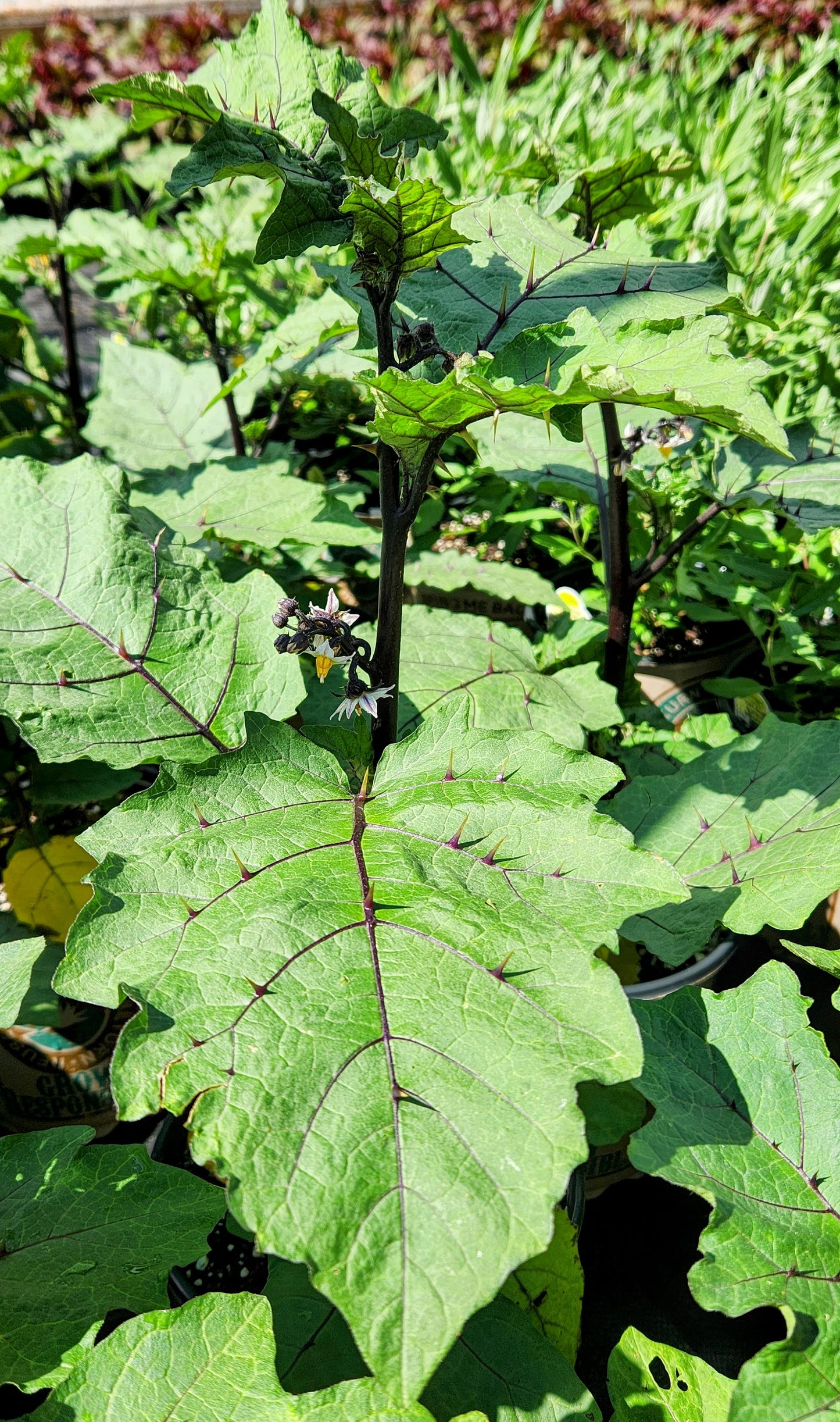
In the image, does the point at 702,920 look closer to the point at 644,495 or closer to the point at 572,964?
the point at 572,964

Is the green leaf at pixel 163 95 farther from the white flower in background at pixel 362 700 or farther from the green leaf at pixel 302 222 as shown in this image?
the white flower in background at pixel 362 700

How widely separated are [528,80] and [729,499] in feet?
18.4

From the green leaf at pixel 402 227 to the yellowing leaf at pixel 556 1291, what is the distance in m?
0.96

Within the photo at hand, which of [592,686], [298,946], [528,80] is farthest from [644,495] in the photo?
[528,80]

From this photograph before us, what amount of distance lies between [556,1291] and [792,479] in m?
1.06

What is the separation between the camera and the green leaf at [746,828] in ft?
3.36

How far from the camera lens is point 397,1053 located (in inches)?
28.1

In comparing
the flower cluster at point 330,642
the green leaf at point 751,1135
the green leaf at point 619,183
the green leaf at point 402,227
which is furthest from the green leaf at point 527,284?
the green leaf at point 751,1135

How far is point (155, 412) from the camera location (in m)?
1.87

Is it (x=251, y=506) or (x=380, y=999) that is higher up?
(x=251, y=506)

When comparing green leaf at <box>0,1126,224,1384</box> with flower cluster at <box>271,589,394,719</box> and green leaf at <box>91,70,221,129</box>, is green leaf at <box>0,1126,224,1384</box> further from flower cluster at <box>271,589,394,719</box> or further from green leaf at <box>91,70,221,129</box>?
green leaf at <box>91,70,221,129</box>

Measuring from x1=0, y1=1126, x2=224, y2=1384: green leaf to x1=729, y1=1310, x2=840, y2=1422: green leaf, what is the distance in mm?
498

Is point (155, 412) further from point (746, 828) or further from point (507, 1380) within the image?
point (507, 1380)

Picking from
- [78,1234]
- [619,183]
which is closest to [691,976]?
[78,1234]
